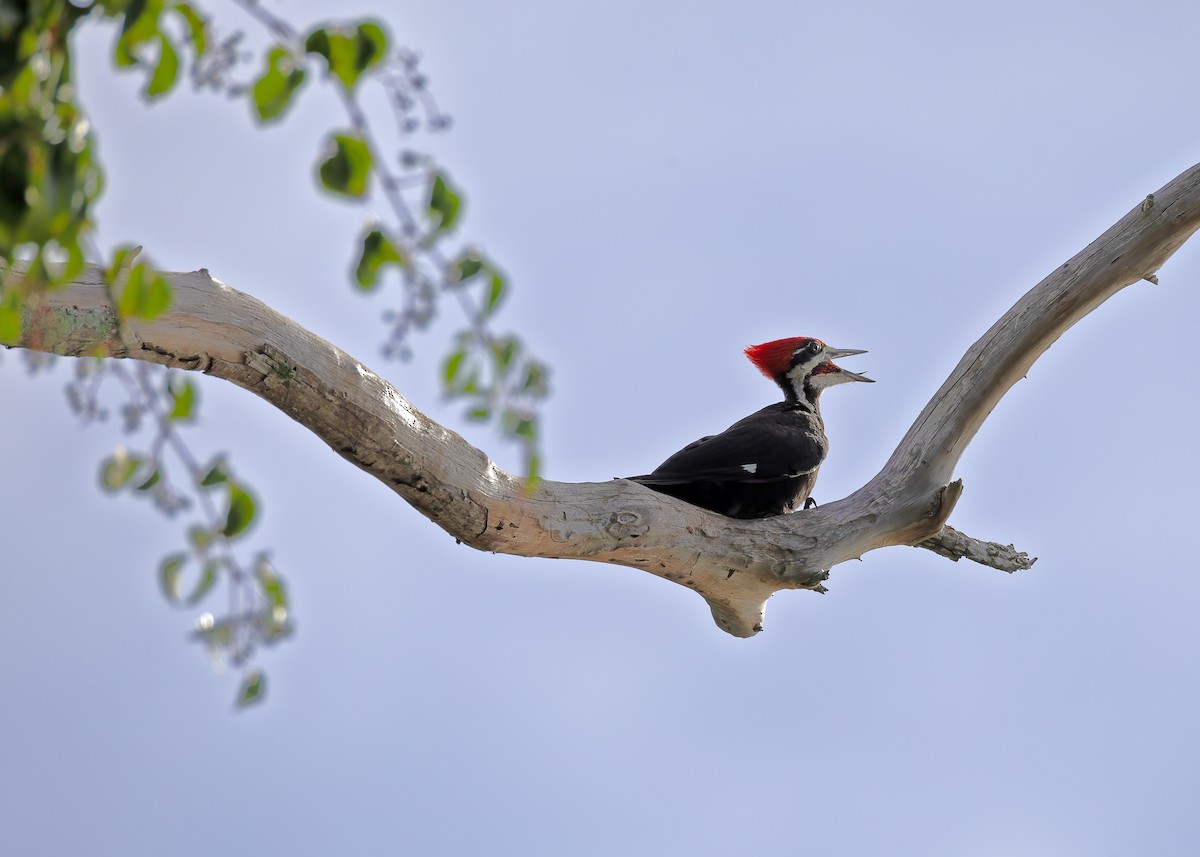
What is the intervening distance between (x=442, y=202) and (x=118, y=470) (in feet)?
1.64

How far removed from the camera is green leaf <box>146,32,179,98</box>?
116 cm

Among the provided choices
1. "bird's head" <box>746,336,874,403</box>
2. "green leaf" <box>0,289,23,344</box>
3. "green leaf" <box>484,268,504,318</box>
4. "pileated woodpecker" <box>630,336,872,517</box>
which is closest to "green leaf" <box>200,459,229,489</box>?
"green leaf" <box>0,289,23,344</box>

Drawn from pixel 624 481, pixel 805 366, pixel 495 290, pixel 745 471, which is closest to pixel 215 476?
pixel 495 290

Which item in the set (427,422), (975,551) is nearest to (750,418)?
(975,551)

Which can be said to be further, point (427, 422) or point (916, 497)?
point (916, 497)

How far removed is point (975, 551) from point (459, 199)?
4023 mm

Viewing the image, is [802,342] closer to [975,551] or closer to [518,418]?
[975,551]

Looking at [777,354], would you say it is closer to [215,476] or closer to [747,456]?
[747,456]

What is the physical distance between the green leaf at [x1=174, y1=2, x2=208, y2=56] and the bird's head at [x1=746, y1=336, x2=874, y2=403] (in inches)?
186

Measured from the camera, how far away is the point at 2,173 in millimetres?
1057

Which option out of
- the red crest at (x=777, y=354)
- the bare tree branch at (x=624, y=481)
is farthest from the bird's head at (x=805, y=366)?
the bare tree branch at (x=624, y=481)

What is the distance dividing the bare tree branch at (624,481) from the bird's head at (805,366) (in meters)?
1.12

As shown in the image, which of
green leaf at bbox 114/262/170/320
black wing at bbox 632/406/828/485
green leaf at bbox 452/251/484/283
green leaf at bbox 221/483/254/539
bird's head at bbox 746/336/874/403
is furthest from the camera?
bird's head at bbox 746/336/874/403

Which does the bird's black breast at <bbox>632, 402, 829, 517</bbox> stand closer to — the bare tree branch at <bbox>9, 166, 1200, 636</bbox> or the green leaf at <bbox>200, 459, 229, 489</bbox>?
the bare tree branch at <bbox>9, 166, 1200, 636</bbox>
